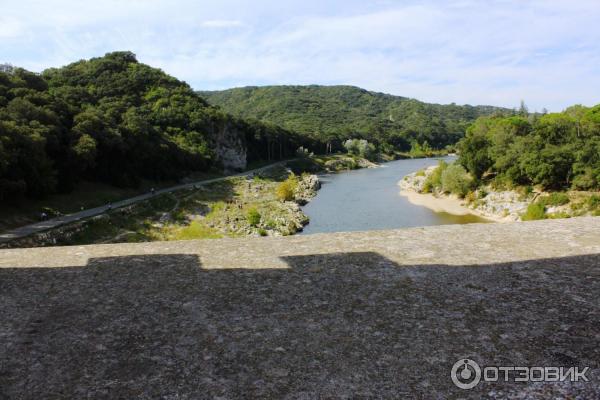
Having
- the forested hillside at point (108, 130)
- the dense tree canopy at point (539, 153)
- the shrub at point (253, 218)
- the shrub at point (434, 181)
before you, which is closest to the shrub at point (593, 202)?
the dense tree canopy at point (539, 153)

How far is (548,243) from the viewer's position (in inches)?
300

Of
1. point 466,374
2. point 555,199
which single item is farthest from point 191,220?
point 466,374

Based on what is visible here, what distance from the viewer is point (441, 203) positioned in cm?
7012

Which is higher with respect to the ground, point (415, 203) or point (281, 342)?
point (281, 342)

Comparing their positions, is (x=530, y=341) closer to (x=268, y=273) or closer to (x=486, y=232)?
(x=268, y=273)

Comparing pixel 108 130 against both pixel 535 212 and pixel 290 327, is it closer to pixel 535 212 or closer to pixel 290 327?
pixel 535 212

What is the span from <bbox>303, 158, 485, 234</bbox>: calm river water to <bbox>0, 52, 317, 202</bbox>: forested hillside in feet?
83.6

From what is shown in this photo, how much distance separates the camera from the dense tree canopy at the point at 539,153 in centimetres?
5728

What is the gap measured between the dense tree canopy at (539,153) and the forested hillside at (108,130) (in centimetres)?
5168

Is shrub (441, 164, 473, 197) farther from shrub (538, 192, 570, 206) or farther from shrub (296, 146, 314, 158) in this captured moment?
shrub (296, 146, 314, 158)

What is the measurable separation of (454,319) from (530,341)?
826 millimetres

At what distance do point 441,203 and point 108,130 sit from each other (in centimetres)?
5195

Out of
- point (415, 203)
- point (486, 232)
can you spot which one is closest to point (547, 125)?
point (415, 203)

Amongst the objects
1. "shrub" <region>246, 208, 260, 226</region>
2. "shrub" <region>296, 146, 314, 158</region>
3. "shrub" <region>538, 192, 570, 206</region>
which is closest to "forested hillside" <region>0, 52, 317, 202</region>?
"shrub" <region>296, 146, 314, 158</region>
